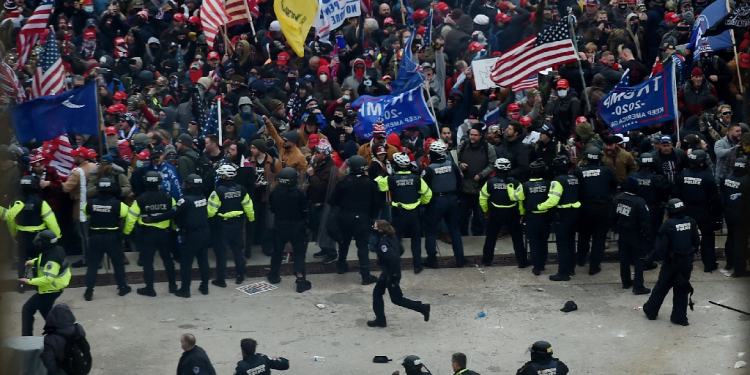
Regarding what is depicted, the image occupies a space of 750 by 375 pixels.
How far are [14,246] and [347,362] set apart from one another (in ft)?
17.5

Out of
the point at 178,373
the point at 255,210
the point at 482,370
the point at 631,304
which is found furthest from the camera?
the point at 255,210

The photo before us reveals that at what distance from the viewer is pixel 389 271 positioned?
12.8 m

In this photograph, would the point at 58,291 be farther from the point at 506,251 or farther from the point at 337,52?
the point at 337,52

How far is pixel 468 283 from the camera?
14.7 m

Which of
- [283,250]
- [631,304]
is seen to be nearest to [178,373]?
[283,250]

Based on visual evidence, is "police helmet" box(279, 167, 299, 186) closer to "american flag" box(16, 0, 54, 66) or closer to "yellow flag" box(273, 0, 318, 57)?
"yellow flag" box(273, 0, 318, 57)

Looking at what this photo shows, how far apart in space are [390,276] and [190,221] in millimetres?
2954

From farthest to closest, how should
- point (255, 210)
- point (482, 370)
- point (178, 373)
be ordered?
1. point (255, 210)
2. point (482, 370)
3. point (178, 373)

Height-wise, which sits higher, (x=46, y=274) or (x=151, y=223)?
(x=151, y=223)

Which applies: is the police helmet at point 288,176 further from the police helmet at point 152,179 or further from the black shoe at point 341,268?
the police helmet at point 152,179

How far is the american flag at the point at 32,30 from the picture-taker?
17656 mm

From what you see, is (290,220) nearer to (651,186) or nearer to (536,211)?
(536,211)

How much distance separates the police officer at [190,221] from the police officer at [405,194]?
2525 millimetres

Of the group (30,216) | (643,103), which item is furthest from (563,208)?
(30,216)
